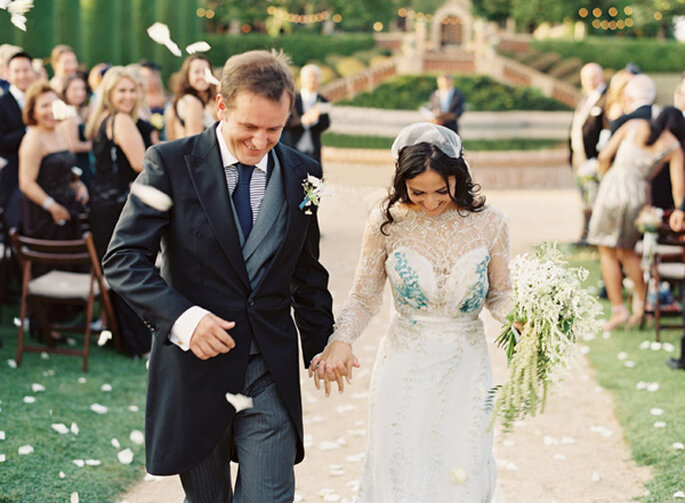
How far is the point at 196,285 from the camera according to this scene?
2.88 metres

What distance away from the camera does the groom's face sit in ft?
9.00

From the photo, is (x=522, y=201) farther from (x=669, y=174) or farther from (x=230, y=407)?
(x=230, y=407)

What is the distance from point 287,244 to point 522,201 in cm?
1340

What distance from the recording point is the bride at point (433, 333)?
3.53 m

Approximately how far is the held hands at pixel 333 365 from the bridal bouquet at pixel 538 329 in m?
0.55

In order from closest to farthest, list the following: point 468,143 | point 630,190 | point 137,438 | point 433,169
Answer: point 433,169 < point 137,438 < point 630,190 < point 468,143

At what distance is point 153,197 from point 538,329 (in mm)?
1420

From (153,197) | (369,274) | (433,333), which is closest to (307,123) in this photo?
(369,274)

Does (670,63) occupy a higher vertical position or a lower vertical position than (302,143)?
higher

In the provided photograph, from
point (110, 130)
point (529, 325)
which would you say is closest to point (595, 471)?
point (529, 325)

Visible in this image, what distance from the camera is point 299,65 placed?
151 feet

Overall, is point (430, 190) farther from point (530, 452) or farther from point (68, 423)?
point (68, 423)

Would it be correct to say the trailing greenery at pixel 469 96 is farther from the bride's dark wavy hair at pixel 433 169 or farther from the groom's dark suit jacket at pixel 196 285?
the groom's dark suit jacket at pixel 196 285

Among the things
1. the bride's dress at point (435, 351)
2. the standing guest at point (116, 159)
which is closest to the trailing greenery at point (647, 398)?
the bride's dress at point (435, 351)
